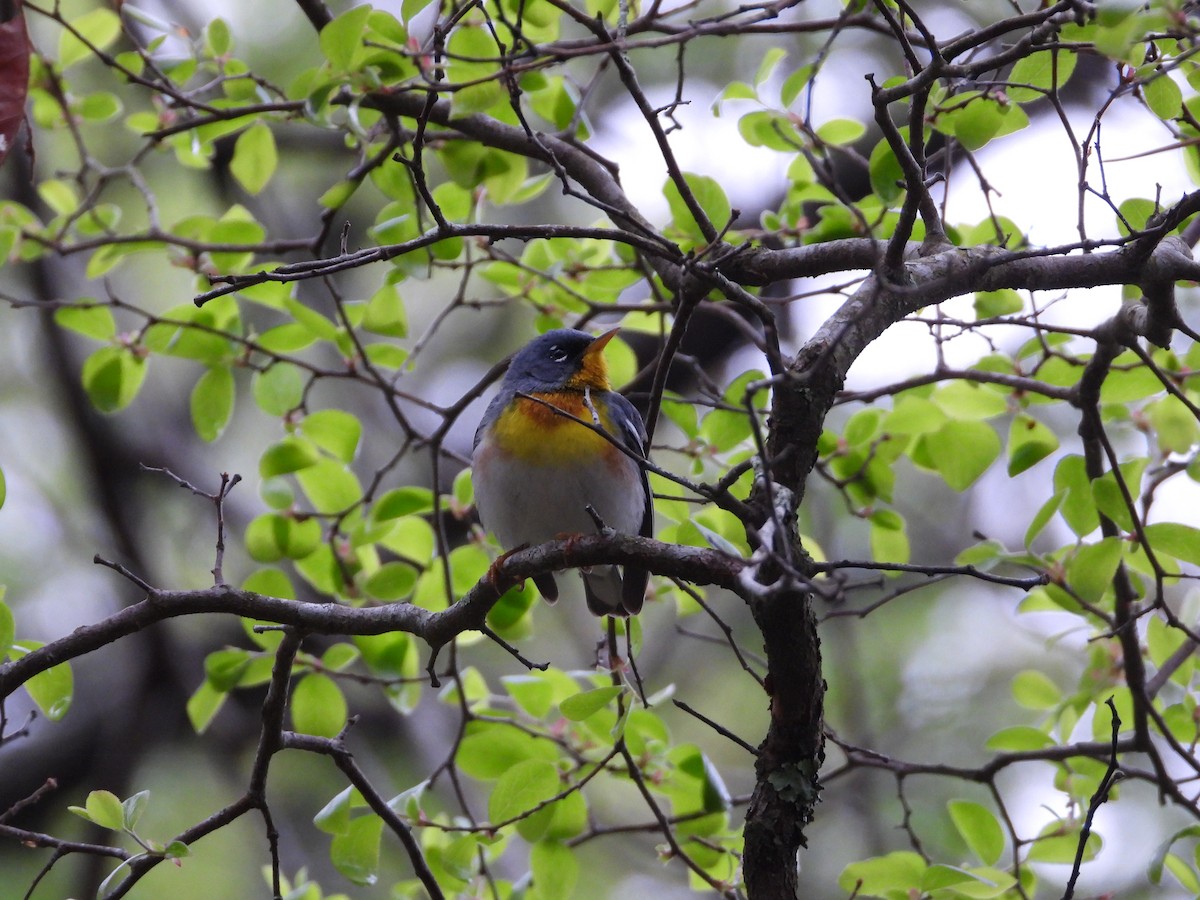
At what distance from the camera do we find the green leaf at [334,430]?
3.91m

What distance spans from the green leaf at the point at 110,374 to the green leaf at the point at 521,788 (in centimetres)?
197

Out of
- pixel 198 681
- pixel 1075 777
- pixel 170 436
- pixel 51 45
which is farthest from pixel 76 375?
pixel 1075 777

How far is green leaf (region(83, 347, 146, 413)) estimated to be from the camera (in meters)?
3.90

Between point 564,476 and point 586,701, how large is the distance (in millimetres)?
997

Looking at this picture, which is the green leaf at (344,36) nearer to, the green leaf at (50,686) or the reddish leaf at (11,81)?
the reddish leaf at (11,81)

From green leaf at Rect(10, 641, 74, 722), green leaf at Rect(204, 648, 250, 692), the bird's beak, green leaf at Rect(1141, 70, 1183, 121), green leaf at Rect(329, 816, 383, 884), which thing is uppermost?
the bird's beak

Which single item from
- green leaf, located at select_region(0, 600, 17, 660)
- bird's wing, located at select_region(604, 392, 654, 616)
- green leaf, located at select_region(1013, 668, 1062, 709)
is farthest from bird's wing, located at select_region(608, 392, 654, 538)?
green leaf, located at select_region(0, 600, 17, 660)

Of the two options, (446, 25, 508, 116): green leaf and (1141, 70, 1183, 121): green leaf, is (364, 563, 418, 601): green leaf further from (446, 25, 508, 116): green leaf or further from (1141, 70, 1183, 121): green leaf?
(1141, 70, 1183, 121): green leaf

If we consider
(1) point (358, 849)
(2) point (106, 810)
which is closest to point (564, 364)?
(1) point (358, 849)

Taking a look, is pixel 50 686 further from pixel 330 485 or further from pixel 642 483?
pixel 642 483

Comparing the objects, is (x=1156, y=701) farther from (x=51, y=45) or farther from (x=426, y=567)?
(x=51, y=45)

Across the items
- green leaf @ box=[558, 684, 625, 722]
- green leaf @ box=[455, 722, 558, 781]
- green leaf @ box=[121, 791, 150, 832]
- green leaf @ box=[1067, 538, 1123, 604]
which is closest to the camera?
green leaf @ box=[121, 791, 150, 832]

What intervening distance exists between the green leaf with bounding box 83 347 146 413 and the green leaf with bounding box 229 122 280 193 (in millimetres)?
796

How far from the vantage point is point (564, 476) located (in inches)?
148
